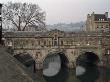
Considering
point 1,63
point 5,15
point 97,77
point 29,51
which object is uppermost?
point 5,15

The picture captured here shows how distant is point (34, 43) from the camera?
43438 mm

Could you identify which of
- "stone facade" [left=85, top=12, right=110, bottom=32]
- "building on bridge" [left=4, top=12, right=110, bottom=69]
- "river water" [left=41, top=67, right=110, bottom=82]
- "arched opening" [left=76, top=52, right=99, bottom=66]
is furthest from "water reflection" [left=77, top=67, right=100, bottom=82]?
"stone facade" [left=85, top=12, right=110, bottom=32]

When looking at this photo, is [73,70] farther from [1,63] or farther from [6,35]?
[1,63]

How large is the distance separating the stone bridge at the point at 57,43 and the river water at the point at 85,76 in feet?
7.86

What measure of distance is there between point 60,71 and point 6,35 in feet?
40.5

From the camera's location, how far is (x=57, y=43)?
147ft

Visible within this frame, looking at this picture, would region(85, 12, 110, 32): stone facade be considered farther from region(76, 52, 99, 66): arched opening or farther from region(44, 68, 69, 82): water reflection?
region(44, 68, 69, 82): water reflection

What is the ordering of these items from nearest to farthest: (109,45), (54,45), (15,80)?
1. (15,80)
2. (54,45)
3. (109,45)

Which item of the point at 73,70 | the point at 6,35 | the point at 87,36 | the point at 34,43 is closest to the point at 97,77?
the point at 73,70

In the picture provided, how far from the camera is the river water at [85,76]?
3916 centimetres

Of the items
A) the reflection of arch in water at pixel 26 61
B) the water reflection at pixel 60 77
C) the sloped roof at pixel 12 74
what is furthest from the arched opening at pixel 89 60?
the sloped roof at pixel 12 74

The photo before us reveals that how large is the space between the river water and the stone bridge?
2.39 meters

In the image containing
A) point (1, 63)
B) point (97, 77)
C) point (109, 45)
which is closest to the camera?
point (1, 63)

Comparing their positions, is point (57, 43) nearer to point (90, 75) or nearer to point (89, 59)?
point (90, 75)
